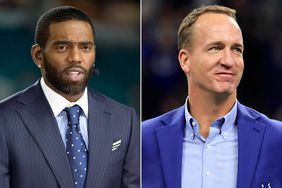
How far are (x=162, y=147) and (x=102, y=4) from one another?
2.04ft

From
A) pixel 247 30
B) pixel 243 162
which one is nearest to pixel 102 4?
pixel 247 30

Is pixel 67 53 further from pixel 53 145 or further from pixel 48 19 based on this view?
pixel 53 145

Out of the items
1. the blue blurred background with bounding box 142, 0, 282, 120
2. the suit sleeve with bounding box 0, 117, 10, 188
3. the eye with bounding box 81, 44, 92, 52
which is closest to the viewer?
the suit sleeve with bounding box 0, 117, 10, 188

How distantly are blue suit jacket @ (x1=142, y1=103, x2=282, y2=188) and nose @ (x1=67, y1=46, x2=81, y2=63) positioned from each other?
0.39 m

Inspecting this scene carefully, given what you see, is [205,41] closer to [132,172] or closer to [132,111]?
[132,111]

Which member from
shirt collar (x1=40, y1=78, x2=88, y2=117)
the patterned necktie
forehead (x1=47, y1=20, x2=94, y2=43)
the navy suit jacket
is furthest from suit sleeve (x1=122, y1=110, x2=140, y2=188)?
forehead (x1=47, y1=20, x2=94, y2=43)

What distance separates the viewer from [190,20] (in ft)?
7.17

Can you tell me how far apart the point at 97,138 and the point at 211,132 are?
0.45 meters

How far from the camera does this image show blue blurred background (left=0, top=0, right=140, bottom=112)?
6.88ft

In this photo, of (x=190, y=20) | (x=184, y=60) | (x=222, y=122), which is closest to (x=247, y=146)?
(x=222, y=122)

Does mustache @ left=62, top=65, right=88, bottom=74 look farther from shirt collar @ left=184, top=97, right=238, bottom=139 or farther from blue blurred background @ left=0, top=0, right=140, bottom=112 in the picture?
shirt collar @ left=184, top=97, right=238, bottom=139

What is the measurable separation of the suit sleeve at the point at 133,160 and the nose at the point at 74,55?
0.32m

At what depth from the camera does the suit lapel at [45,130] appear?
2.06 meters

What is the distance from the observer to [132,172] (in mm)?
2191
